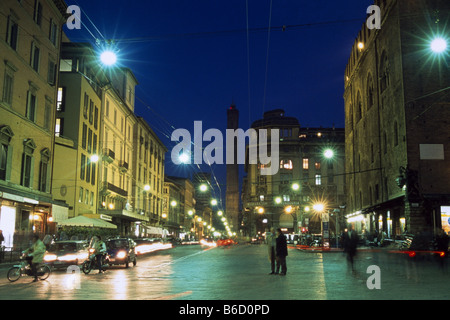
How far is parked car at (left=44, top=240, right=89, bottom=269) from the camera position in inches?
932

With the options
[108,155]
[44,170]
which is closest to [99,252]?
[44,170]

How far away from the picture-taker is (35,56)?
1368 inches

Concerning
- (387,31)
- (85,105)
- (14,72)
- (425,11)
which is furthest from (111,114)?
(425,11)

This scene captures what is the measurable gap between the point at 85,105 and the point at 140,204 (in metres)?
31.4

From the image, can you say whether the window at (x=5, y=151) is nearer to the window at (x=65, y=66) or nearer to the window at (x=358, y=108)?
the window at (x=65, y=66)

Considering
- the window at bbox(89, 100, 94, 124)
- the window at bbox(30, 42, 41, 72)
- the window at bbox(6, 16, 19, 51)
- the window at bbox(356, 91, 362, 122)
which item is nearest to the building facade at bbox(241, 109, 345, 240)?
the window at bbox(356, 91, 362, 122)

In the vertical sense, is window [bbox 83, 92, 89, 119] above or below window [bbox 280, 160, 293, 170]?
below

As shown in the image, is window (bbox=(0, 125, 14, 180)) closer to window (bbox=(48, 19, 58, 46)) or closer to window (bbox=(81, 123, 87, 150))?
window (bbox=(48, 19, 58, 46))

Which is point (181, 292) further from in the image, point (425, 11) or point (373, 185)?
point (373, 185)

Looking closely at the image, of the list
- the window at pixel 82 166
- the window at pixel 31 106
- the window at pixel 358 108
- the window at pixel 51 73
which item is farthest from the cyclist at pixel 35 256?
the window at pixel 358 108

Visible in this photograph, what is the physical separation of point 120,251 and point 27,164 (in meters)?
12.7

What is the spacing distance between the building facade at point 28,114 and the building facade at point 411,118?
24.5 m

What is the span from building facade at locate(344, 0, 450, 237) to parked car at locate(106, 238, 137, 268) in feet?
61.3

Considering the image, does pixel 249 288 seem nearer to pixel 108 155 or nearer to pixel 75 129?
pixel 75 129
